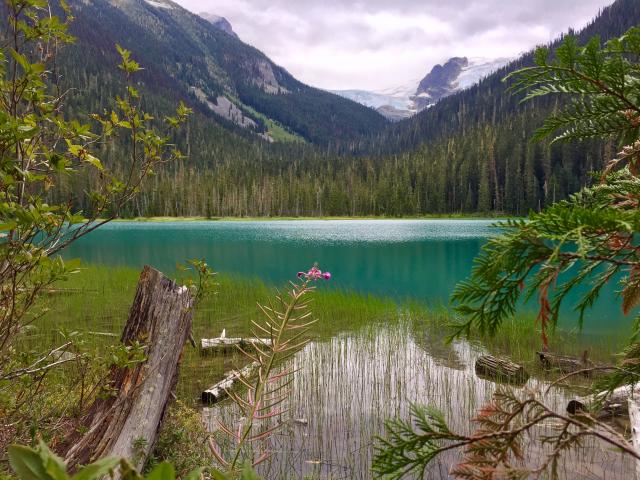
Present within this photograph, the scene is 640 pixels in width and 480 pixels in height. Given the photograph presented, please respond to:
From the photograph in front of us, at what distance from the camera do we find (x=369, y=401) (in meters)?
7.41

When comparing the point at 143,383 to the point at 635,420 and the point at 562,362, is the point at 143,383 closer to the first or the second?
the point at 635,420

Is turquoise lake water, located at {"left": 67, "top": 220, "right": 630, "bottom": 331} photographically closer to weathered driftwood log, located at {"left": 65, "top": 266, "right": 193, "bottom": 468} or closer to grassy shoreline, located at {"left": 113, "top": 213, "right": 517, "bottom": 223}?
weathered driftwood log, located at {"left": 65, "top": 266, "right": 193, "bottom": 468}

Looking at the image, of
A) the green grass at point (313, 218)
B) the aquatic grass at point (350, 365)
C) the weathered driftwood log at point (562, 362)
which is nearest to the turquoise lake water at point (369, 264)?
the aquatic grass at point (350, 365)

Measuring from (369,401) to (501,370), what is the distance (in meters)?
3.01

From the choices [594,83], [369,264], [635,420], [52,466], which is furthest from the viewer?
[369,264]

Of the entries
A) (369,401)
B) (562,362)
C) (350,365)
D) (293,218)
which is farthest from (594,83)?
(293,218)

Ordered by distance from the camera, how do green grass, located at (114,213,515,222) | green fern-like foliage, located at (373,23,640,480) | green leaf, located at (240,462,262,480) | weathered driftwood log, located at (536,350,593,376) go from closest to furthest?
1. green leaf, located at (240,462,262,480)
2. green fern-like foliage, located at (373,23,640,480)
3. weathered driftwood log, located at (536,350,593,376)
4. green grass, located at (114,213,515,222)

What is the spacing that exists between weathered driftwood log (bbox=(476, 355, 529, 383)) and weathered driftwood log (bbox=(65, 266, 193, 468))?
6734 mm

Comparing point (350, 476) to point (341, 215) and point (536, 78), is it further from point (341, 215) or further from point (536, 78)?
point (341, 215)

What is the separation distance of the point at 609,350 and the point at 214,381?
1012 centimetres

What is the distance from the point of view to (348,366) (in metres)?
9.24

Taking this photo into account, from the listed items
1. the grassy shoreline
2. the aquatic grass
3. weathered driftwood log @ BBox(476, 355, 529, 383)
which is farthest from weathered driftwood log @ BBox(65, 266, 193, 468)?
the grassy shoreline

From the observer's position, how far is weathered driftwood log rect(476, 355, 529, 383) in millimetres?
8273

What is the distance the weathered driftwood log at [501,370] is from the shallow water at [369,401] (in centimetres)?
23
